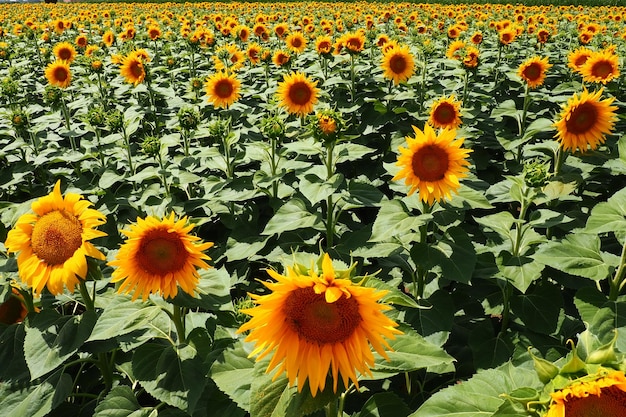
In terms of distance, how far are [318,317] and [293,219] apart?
1.78 m

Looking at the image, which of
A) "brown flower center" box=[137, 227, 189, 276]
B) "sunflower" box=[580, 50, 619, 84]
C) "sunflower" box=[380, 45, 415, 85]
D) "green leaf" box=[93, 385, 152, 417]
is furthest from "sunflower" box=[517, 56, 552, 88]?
"green leaf" box=[93, 385, 152, 417]

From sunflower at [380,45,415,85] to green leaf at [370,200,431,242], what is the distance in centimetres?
287

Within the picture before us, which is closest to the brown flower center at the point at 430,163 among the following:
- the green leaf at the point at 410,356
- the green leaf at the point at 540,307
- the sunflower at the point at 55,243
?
the green leaf at the point at 540,307

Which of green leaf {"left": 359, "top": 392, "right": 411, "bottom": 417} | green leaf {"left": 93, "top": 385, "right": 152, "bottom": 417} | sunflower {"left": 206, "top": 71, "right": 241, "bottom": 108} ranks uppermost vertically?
sunflower {"left": 206, "top": 71, "right": 241, "bottom": 108}

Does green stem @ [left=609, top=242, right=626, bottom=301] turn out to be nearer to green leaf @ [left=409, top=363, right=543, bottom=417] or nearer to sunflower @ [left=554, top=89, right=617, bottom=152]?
sunflower @ [left=554, top=89, right=617, bottom=152]

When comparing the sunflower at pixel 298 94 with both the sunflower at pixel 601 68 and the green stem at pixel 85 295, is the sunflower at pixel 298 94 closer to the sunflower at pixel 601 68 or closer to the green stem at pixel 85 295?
the green stem at pixel 85 295

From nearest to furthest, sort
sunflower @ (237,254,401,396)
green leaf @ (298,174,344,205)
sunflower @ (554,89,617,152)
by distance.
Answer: sunflower @ (237,254,401,396), green leaf @ (298,174,344,205), sunflower @ (554,89,617,152)

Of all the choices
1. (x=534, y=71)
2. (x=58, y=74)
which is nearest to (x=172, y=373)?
(x=534, y=71)

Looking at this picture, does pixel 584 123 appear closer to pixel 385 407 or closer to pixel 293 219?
pixel 293 219

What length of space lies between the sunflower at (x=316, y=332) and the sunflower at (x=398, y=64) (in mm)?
4324

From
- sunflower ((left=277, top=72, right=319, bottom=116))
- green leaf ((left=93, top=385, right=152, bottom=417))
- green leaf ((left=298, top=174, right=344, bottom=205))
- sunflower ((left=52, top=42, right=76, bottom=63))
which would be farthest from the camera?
sunflower ((left=52, top=42, right=76, bottom=63))

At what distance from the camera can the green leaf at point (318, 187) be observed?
2.83 meters

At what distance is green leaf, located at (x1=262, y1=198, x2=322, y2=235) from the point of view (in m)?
3.01

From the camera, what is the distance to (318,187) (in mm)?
2947
